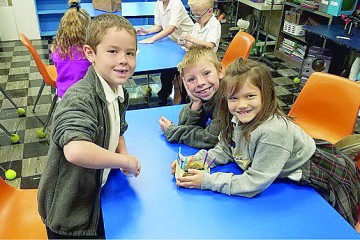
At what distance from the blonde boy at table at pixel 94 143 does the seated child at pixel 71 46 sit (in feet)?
2.55

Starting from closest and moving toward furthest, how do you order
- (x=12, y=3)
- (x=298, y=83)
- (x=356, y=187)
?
(x=356, y=187)
(x=298, y=83)
(x=12, y=3)

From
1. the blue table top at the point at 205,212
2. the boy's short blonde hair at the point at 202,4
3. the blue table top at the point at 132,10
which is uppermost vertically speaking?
the boy's short blonde hair at the point at 202,4

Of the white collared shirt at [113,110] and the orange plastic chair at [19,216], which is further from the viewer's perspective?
the orange plastic chair at [19,216]

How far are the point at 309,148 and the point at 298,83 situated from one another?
2924mm

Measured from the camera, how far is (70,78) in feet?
6.69

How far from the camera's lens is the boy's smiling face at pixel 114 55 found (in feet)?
3.58

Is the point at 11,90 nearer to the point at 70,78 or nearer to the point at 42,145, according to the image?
the point at 42,145

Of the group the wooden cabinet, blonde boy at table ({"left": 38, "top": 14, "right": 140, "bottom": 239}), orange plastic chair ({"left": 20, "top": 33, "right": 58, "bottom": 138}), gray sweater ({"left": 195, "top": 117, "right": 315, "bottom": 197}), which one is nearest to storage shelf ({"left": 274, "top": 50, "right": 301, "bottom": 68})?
the wooden cabinet

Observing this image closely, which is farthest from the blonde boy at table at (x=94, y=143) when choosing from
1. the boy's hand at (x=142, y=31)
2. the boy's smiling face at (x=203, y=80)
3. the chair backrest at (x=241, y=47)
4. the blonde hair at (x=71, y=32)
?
the boy's hand at (x=142, y=31)

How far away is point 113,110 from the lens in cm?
116

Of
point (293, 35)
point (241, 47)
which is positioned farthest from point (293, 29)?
point (241, 47)

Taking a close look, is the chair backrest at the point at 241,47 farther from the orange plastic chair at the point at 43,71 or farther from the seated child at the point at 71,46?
the orange plastic chair at the point at 43,71

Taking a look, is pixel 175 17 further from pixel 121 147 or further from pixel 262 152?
pixel 262 152

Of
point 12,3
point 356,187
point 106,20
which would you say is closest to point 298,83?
Answer: point 356,187
